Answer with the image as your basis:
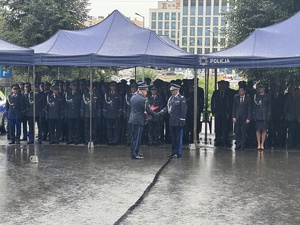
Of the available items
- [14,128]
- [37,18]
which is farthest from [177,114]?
[37,18]

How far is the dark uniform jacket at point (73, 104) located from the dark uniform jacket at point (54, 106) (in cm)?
24

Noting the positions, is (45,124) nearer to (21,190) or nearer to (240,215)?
(21,190)

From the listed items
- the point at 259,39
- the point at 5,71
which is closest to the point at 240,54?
the point at 259,39

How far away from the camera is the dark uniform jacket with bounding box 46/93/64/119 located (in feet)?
50.6

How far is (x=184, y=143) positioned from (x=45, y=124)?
4161 millimetres

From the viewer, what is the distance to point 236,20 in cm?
2270

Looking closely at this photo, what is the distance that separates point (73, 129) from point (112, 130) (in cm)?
114

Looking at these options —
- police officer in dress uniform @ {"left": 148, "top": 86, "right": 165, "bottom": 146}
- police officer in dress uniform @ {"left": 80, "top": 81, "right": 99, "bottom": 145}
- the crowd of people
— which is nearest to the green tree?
the crowd of people

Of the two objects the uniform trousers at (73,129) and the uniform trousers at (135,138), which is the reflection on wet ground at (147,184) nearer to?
the uniform trousers at (135,138)

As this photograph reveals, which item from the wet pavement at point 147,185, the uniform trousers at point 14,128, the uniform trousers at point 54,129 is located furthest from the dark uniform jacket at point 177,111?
the uniform trousers at point 14,128

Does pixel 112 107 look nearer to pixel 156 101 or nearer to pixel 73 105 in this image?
pixel 73 105

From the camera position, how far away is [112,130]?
15.6 metres

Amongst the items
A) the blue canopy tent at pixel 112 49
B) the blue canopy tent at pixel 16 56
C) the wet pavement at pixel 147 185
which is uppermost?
the blue canopy tent at pixel 112 49

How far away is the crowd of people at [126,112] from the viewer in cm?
1491
